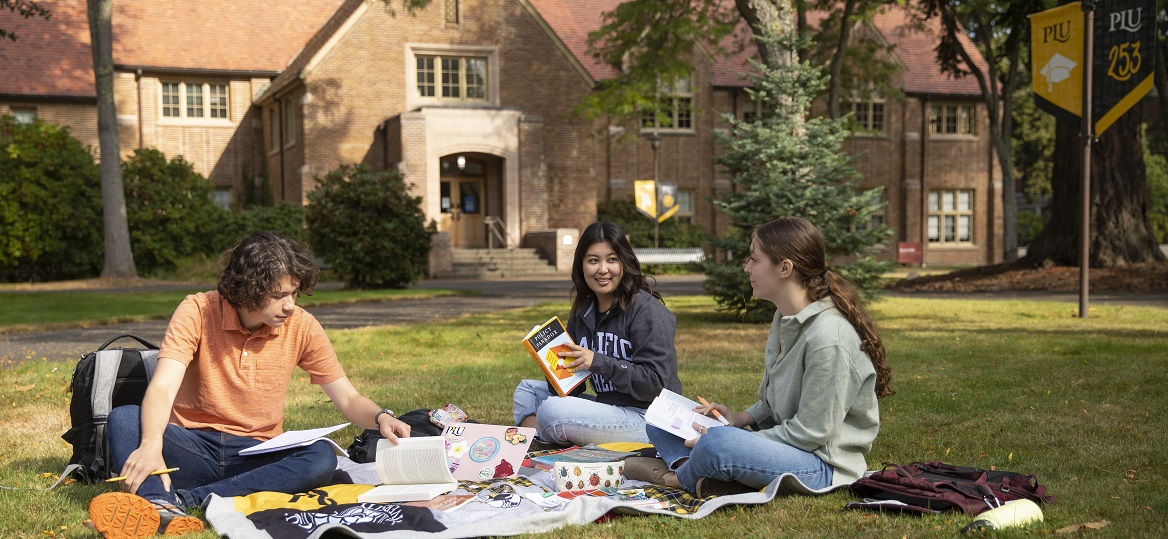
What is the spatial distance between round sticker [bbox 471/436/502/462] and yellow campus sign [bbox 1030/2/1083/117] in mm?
11193

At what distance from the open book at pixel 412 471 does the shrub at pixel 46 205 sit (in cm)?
2321

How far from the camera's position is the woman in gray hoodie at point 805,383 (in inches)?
161

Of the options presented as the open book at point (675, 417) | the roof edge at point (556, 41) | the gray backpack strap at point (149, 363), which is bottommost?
the open book at point (675, 417)

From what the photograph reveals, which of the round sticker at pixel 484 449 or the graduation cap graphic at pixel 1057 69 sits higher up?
the graduation cap graphic at pixel 1057 69

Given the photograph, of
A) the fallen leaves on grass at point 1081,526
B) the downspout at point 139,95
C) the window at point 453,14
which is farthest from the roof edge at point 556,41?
the fallen leaves on grass at point 1081,526

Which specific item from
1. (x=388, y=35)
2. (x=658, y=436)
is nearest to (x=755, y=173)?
(x=658, y=436)

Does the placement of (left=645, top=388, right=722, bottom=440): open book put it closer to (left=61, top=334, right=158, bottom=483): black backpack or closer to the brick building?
(left=61, top=334, right=158, bottom=483): black backpack

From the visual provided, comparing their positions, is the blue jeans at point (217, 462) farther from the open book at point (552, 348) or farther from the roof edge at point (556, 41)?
the roof edge at point (556, 41)

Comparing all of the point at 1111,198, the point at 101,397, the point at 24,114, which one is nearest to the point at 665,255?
the point at 1111,198

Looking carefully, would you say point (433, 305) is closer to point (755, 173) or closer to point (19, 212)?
point (755, 173)

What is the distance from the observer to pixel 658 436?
480 cm

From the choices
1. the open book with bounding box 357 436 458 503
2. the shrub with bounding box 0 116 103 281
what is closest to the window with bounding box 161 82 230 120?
the shrub with bounding box 0 116 103 281

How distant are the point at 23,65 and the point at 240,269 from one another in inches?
1199

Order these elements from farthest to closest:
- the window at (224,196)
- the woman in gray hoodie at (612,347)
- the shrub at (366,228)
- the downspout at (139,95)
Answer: the window at (224,196), the downspout at (139,95), the shrub at (366,228), the woman in gray hoodie at (612,347)
